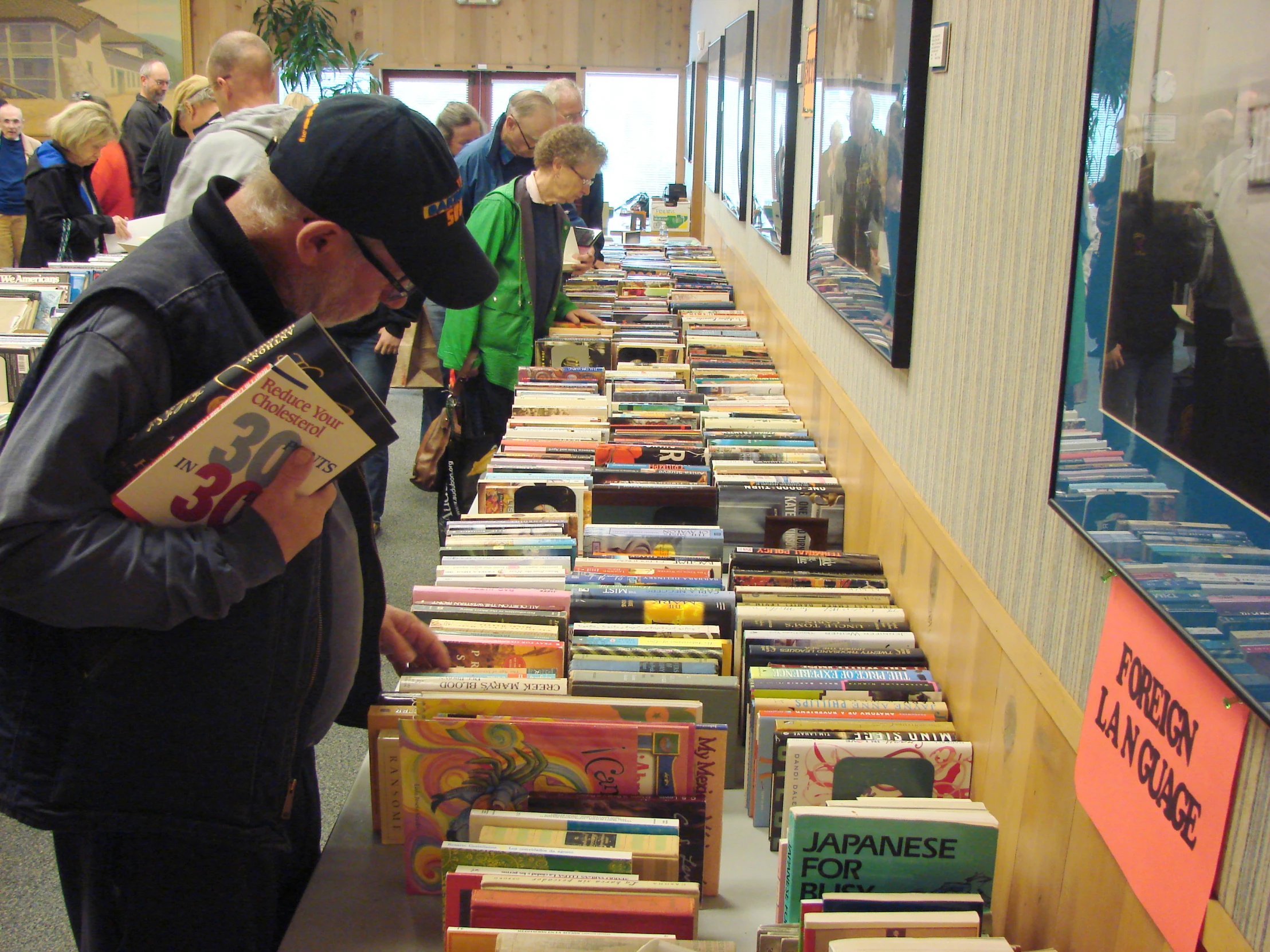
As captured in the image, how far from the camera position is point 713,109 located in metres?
6.84

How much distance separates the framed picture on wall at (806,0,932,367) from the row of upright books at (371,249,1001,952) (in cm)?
46

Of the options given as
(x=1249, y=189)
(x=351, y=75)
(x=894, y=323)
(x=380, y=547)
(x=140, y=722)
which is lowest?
(x=380, y=547)

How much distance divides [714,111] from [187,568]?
6.24m

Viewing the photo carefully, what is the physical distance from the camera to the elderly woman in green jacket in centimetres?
376

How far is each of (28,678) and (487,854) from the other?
0.55 metres

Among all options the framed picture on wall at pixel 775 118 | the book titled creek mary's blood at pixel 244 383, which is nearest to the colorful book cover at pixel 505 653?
the book titled creek mary's blood at pixel 244 383

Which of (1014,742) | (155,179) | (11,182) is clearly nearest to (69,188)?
(155,179)

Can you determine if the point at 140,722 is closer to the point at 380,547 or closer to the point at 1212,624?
the point at 1212,624

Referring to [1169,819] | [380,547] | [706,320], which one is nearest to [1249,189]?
[1169,819]

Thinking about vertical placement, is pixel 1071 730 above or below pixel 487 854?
above

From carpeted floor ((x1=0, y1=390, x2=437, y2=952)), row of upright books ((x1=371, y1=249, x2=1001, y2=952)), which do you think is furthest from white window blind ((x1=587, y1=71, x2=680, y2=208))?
row of upright books ((x1=371, y1=249, x2=1001, y2=952))

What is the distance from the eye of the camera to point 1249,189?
781 millimetres

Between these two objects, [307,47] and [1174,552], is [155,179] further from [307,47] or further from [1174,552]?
[1174,552]

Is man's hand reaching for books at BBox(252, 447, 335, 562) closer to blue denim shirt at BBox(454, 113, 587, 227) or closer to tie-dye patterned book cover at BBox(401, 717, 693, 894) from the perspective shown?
tie-dye patterned book cover at BBox(401, 717, 693, 894)
